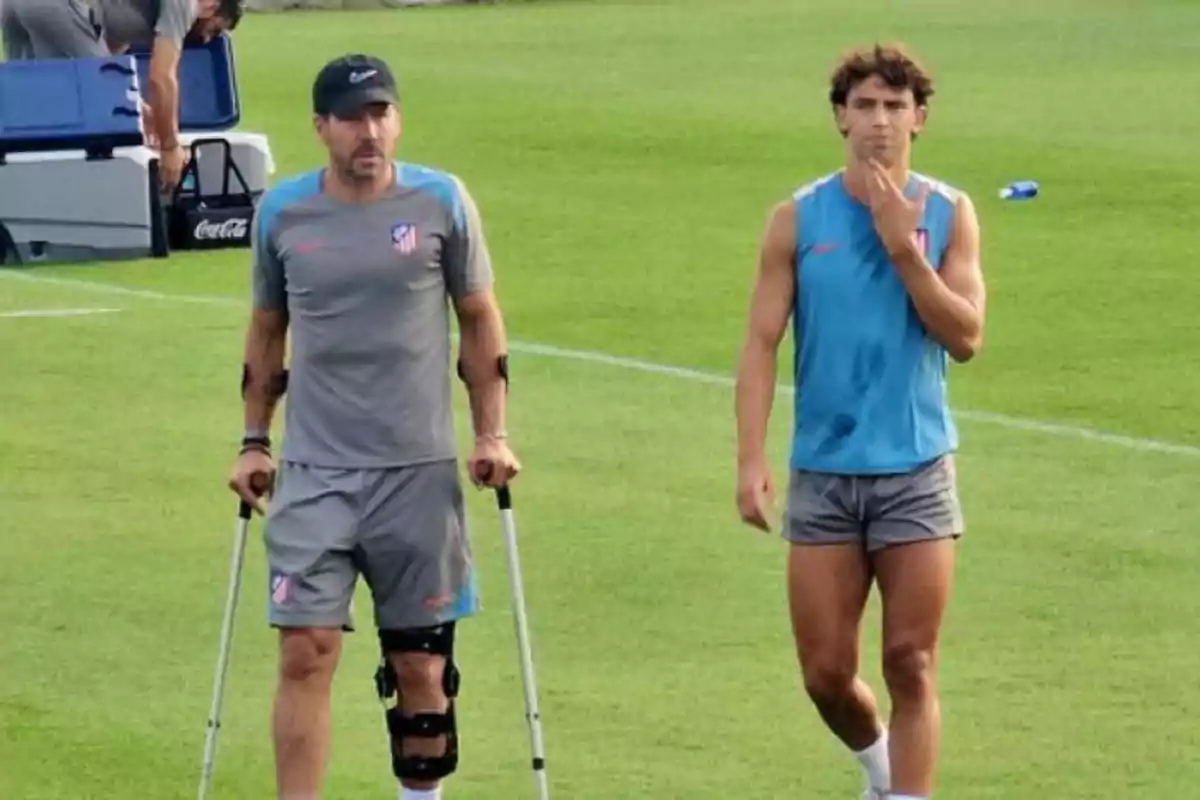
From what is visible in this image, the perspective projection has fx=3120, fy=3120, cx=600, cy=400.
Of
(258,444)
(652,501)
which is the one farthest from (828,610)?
(652,501)

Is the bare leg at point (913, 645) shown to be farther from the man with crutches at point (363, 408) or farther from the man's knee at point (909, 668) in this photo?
the man with crutches at point (363, 408)

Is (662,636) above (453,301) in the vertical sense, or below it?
below

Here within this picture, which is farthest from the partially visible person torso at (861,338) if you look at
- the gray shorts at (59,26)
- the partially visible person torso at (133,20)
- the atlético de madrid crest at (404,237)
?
the gray shorts at (59,26)

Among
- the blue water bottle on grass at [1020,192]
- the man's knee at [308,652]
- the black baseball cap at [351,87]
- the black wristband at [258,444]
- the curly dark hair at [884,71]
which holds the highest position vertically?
the curly dark hair at [884,71]

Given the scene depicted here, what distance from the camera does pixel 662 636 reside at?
11.4 metres

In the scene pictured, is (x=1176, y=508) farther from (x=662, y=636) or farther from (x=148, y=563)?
(x=148, y=563)

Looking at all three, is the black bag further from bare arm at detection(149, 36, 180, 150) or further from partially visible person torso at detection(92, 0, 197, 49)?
partially visible person torso at detection(92, 0, 197, 49)

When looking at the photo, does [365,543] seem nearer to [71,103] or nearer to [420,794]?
[420,794]

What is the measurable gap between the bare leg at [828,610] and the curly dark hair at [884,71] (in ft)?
4.01

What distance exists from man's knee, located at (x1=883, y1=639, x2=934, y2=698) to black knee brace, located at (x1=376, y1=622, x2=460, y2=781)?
4.05ft

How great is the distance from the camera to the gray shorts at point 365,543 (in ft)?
27.7

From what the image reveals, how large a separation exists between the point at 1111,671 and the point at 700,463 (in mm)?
3980

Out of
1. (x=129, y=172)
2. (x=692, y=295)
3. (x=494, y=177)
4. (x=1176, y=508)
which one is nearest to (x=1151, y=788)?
(x=1176, y=508)

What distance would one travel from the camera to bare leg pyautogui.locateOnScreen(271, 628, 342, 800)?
845cm
